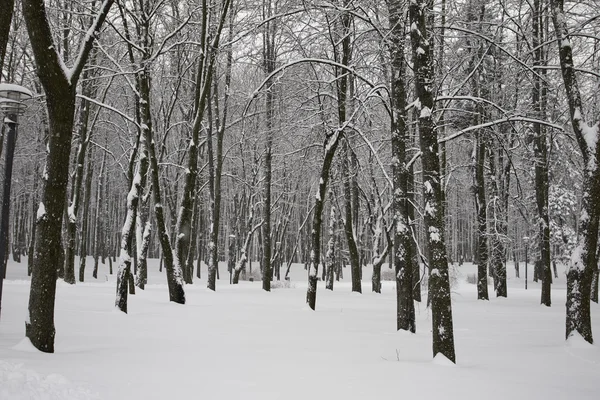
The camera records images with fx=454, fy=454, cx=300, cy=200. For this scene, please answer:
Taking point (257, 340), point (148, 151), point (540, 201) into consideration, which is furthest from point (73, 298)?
point (540, 201)

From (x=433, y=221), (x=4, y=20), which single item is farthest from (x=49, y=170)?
(x=433, y=221)

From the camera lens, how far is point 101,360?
18.7 feet

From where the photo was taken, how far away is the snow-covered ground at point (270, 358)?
4.86 metres

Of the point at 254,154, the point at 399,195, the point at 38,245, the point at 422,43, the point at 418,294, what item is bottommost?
the point at 418,294

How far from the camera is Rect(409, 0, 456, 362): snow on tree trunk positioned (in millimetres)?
6723

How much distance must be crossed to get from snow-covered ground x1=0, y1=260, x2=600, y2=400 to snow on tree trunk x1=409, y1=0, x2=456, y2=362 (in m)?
0.43

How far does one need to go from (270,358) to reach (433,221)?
10.4 ft

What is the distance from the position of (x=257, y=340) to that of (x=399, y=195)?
14.6 feet

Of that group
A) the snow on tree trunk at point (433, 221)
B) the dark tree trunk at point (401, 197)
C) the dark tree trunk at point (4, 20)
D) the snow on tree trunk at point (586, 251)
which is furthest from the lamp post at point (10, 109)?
the snow on tree trunk at point (586, 251)

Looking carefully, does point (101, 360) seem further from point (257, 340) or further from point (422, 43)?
point (422, 43)

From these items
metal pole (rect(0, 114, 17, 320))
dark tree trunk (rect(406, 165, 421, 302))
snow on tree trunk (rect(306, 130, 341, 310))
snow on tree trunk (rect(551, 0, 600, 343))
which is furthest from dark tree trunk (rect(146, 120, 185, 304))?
snow on tree trunk (rect(551, 0, 600, 343))

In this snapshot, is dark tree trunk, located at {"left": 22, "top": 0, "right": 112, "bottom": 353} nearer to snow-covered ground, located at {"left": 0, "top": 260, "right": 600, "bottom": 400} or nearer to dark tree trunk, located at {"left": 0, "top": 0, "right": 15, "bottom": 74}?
snow-covered ground, located at {"left": 0, "top": 260, "right": 600, "bottom": 400}

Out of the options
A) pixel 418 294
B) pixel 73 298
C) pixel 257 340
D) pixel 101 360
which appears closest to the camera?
pixel 101 360

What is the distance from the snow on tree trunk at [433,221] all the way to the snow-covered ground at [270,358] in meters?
0.43
